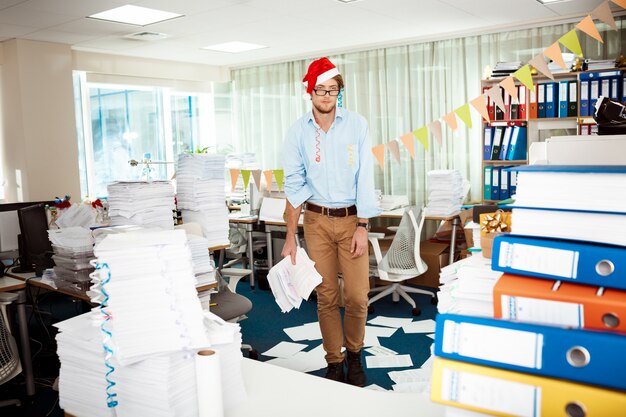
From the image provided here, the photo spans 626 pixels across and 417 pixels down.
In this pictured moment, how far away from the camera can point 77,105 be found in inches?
279

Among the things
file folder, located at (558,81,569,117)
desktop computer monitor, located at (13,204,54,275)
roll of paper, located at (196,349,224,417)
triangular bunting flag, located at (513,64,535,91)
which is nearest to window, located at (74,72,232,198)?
desktop computer monitor, located at (13,204,54,275)

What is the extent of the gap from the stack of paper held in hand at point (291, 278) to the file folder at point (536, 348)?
86.2 inches

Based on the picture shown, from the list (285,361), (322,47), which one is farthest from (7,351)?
(322,47)

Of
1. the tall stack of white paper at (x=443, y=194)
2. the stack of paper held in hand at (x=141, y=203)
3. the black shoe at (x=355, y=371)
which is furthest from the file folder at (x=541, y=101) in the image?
the stack of paper held in hand at (x=141, y=203)

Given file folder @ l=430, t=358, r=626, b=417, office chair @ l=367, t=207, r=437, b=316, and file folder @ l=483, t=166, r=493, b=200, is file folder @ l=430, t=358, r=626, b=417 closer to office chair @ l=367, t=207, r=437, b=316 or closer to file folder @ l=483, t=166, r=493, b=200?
office chair @ l=367, t=207, r=437, b=316

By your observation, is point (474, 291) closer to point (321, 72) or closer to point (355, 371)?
point (321, 72)

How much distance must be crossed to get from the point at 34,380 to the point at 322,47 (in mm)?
5139

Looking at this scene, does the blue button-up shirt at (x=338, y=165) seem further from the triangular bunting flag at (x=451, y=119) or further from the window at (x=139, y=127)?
the window at (x=139, y=127)

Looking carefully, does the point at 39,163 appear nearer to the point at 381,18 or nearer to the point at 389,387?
the point at 381,18

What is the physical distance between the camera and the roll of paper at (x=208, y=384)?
117 centimetres

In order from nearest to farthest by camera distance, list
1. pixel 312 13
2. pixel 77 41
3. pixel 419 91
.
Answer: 1. pixel 312 13
2. pixel 77 41
3. pixel 419 91

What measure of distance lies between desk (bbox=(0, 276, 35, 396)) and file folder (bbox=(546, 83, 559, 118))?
475 cm

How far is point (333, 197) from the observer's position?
3016mm

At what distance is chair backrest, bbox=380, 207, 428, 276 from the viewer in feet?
15.3
